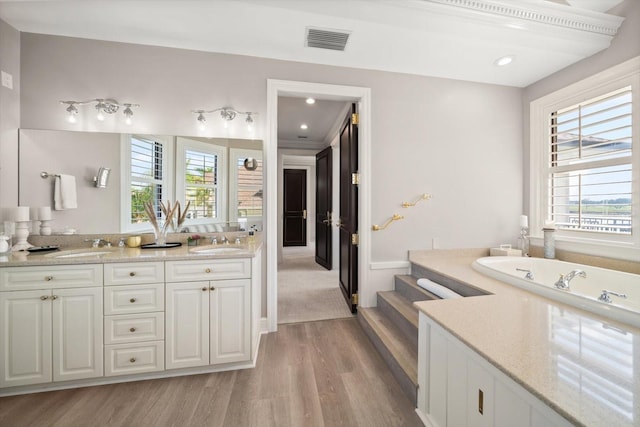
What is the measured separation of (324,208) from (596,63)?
387cm

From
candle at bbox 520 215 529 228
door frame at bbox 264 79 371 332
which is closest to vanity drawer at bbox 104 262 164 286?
door frame at bbox 264 79 371 332

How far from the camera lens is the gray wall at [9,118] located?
193cm

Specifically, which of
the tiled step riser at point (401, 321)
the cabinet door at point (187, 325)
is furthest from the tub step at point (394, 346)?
the cabinet door at point (187, 325)

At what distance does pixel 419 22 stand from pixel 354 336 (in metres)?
2.62

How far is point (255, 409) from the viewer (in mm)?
1587

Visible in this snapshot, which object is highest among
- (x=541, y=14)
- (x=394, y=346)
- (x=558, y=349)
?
(x=541, y=14)

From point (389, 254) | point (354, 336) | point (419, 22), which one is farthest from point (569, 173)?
point (354, 336)

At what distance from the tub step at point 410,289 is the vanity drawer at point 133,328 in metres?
2.01

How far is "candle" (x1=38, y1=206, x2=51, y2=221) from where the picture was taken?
6.72 feet

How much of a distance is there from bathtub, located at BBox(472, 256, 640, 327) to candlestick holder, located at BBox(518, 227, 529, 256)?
1.12ft

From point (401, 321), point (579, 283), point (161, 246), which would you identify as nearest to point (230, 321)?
point (161, 246)

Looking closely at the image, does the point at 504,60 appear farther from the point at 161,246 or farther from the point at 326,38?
the point at 161,246

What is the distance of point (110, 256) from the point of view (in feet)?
5.84

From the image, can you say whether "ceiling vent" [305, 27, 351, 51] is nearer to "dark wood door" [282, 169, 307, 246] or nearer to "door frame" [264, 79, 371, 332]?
"door frame" [264, 79, 371, 332]
